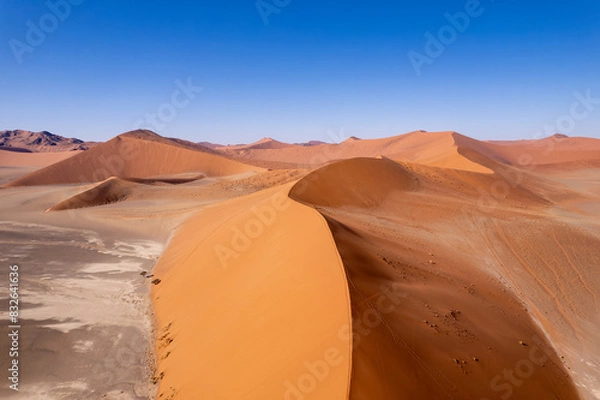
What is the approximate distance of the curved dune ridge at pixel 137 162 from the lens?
3778 centimetres

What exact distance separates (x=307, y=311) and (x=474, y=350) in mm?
2800

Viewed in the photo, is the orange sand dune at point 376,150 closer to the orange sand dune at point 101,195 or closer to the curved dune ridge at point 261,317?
the orange sand dune at point 101,195

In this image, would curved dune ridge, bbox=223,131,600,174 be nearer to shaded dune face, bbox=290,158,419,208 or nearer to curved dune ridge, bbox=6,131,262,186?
curved dune ridge, bbox=6,131,262,186

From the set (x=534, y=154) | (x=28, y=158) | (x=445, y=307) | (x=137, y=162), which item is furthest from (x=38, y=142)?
(x=534, y=154)

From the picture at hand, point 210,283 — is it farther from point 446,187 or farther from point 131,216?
point 446,187

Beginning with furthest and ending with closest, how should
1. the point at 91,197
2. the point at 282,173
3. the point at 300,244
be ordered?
the point at 282,173 → the point at 91,197 → the point at 300,244

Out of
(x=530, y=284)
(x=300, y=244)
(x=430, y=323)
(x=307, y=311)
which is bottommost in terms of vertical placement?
(x=530, y=284)

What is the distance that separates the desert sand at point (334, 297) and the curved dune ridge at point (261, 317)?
0.03 m

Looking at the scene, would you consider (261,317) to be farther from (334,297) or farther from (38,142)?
(38,142)

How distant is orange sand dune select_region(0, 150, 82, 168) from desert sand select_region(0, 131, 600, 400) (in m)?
55.3

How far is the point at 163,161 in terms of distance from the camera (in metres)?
42.5

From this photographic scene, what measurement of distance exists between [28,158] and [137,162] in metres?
39.0

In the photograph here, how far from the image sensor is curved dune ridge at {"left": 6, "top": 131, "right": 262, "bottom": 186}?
1487 inches

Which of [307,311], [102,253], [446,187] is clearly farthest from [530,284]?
[102,253]
